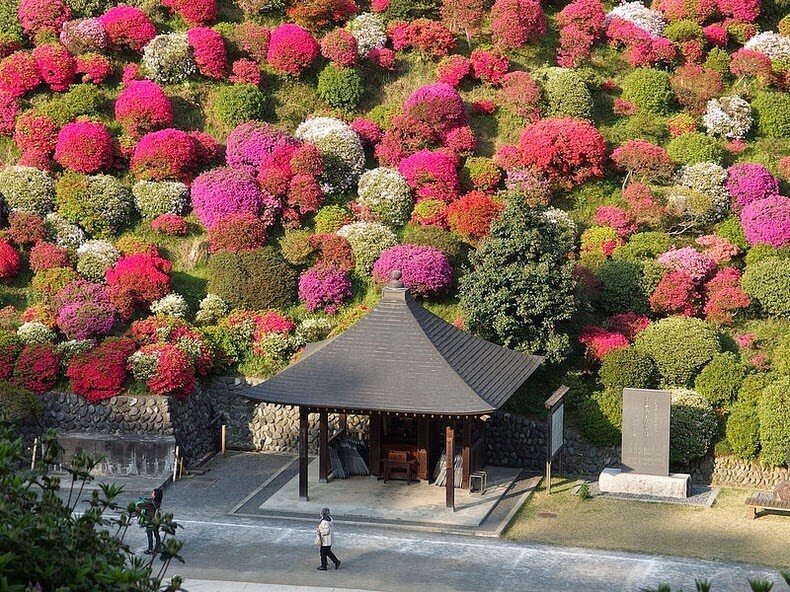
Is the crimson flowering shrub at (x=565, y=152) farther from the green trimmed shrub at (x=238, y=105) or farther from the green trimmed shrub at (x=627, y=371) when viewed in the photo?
the green trimmed shrub at (x=238, y=105)

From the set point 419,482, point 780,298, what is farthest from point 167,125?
point 780,298

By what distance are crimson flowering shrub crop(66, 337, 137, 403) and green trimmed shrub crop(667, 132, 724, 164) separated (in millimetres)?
20037

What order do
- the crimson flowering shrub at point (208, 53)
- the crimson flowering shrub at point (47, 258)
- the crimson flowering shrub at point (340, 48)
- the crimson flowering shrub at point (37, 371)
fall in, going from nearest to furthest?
the crimson flowering shrub at point (37, 371), the crimson flowering shrub at point (47, 258), the crimson flowering shrub at point (208, 53), the crimson flowering shrub at point (340, 48)

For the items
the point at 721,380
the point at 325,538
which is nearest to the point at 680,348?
the point at 721,380

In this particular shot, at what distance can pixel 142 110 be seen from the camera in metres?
43.0

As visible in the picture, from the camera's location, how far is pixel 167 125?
43.6 metres

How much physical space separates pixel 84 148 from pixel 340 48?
10.4m

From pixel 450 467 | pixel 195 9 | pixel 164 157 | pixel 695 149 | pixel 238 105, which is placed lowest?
pixel 450 467

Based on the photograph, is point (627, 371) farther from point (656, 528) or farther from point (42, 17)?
point (42, 17)

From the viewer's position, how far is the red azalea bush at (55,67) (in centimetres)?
4462

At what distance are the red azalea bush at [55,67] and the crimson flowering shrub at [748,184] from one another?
2329 cm

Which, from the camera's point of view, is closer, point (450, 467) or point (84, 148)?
point (450, 467)


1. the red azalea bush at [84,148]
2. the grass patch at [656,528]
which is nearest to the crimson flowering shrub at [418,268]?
the grass patch at [656,528]

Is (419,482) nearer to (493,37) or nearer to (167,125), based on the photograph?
(167,125)
